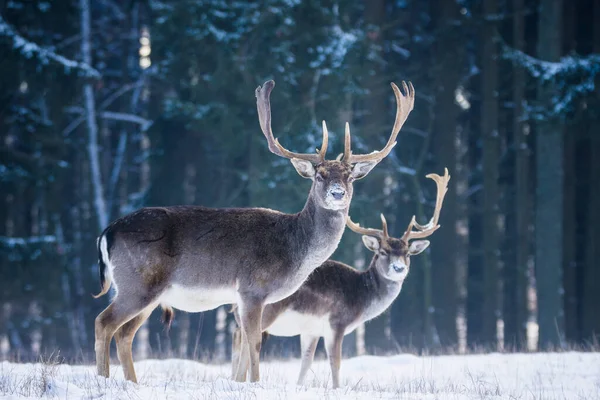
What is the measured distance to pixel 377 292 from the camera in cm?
1147

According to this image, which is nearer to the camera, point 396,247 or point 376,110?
point 396,247

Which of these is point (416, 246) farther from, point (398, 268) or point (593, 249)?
point (593, 249)

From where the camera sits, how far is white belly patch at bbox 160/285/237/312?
29.7 feet

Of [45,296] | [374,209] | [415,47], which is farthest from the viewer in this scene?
[415,47]

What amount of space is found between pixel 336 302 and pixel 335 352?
0.64 m

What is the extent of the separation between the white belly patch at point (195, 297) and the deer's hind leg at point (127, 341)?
7.8 inches

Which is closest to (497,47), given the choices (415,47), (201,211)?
(415,47)

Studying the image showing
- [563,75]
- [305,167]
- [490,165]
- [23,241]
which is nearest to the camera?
[305,167]

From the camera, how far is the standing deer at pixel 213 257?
8898 millimetres

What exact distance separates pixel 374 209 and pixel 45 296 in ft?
27.4

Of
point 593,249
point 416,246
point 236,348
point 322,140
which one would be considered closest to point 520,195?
point 593,249

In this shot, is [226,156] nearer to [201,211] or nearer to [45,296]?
[45,296]

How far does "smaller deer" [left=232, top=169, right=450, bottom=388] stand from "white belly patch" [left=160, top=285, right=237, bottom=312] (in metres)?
1.25

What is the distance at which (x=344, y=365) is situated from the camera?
1291cm
